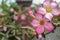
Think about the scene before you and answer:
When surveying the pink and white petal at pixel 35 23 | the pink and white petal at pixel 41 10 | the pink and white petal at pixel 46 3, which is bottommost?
the pink and white petal at pixel 35 23

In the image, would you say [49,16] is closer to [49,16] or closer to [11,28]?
[49,16]

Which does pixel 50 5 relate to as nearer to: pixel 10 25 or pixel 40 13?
pixel 40 13

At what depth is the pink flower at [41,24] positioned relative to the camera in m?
0.48

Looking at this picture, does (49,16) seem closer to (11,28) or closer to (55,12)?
(55,12)

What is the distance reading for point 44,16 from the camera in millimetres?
492

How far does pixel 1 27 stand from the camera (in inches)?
18.5

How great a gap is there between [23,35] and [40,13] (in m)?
0.09

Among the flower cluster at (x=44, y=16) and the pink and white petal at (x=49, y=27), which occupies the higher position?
the flower cluster at (x=44, y=16)

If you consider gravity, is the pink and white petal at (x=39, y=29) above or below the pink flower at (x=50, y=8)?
below

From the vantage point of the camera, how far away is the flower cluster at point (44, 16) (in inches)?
19.0

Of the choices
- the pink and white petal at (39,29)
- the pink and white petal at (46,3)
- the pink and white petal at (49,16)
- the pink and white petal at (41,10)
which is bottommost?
the pink and white petal at (39,29)

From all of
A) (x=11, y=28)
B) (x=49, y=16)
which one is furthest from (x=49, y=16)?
(x=11, y=28)

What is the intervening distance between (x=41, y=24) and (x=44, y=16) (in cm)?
3

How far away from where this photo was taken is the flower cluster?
1.58 ft
